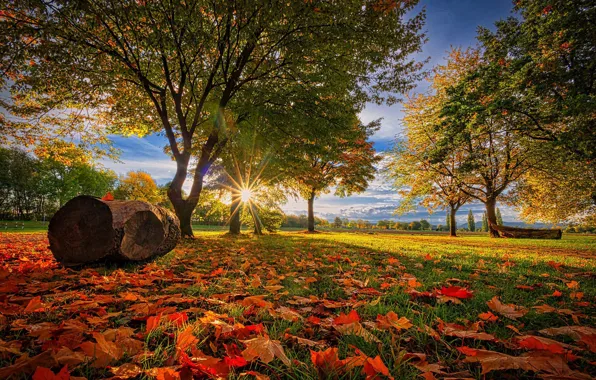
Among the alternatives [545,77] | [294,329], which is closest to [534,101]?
[545,77]

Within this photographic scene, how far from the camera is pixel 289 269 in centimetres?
361

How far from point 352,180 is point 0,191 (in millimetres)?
55937

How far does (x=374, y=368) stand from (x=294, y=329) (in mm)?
639

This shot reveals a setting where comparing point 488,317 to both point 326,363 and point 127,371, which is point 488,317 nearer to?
point 326,363

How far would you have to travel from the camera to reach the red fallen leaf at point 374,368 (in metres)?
1.00

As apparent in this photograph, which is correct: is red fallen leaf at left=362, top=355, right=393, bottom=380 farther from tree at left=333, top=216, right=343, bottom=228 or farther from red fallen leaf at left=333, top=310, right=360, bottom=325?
tree at left=333, top=216, right=343, bottom=228

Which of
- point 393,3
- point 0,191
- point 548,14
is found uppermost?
point 548,14

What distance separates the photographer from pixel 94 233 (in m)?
3.56

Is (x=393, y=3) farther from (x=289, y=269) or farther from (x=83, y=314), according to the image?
(x=83, y=314)

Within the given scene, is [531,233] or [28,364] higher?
[28,364]

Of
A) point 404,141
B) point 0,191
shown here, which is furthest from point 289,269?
point 0,191

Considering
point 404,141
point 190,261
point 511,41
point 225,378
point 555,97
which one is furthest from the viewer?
point 404,141

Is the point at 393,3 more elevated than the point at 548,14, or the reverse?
the point at 548,14

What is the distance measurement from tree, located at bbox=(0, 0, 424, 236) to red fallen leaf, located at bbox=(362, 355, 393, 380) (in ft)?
21.1
